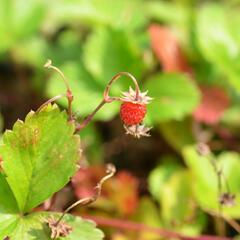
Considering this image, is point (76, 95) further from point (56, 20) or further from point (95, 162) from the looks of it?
point (56, 20)

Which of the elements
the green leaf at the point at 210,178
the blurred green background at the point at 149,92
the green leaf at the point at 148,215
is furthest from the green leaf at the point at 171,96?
the green leaf at the point at 148,215

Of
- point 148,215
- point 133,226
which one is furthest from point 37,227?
point 148,215

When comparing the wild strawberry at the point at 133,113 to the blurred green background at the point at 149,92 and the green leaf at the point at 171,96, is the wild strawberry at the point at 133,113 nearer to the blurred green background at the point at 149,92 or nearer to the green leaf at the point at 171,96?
the blurred green background at the point at 149,92

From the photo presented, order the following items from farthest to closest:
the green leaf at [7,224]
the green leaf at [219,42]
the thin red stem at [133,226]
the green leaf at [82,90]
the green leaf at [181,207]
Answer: the green leaf at [219,42] → the green leaf at [82,90] → the green leaf at [181,207] → the thin red stem at [133,226] → the green leaf at [7,224]

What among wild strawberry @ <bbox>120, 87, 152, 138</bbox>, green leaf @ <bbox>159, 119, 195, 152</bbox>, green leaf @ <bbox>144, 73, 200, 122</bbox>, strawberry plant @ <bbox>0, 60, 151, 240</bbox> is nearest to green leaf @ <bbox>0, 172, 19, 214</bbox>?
strawberry plant @ <bbox>0, 60, 151, 240</bbox>

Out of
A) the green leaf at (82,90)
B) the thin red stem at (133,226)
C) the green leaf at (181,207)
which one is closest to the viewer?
the thin red stem at (133,226)

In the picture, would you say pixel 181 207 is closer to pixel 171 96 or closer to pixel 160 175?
pixel 160 175

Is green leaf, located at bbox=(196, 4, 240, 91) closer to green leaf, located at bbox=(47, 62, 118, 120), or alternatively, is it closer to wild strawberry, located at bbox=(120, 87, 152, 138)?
green leaf, located at bbox=(47, 62, 118, 120)
